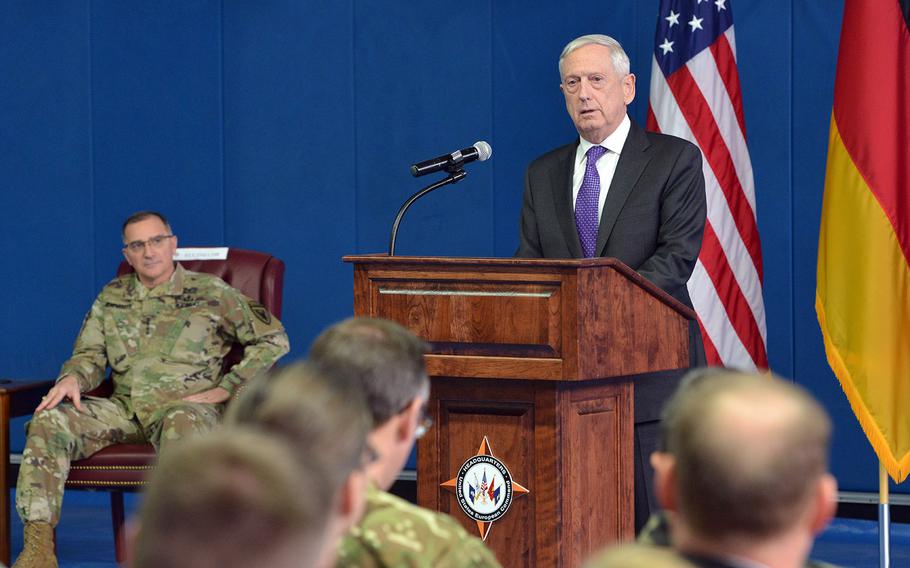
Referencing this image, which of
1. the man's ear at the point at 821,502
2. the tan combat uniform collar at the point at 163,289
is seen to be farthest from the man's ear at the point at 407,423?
the tan combat uniform collar at the point at 163,289

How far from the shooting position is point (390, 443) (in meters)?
1.81

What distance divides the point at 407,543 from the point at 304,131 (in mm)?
4706

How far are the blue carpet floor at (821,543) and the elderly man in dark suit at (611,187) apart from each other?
1.74m

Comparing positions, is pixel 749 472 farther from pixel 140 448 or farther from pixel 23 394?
pixel 23 394

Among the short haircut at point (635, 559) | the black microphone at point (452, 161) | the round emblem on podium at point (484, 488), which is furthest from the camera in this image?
the black microphone at point (452, 161)

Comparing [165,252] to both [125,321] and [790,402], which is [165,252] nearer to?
[125,321]

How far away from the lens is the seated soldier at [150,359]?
4.65 m

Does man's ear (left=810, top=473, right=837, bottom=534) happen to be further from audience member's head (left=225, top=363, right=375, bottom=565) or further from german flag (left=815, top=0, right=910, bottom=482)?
german flag (left=815, top=0, right=910, bottom=482)

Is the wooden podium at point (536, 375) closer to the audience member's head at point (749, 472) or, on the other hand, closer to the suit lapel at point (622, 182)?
the suit lapel at point (622, 182)

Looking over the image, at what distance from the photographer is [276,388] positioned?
4.28ft

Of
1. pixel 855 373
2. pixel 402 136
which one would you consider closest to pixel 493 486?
pixel 855 373

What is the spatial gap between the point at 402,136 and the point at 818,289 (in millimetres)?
2195

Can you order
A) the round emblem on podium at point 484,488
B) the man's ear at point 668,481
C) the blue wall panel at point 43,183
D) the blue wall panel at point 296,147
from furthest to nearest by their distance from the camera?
the blue wall panel at point 43,183 → the blue wall panel at point 296,147 → the round emblem on podium at point 484,488 → the man's ear at point 668,481

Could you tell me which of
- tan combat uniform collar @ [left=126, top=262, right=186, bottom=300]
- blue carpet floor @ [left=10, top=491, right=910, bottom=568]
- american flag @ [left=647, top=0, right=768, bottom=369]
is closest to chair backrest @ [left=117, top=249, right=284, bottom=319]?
tan combat uniform collar @ [left=126, top=262, right=186, bottom=300]
